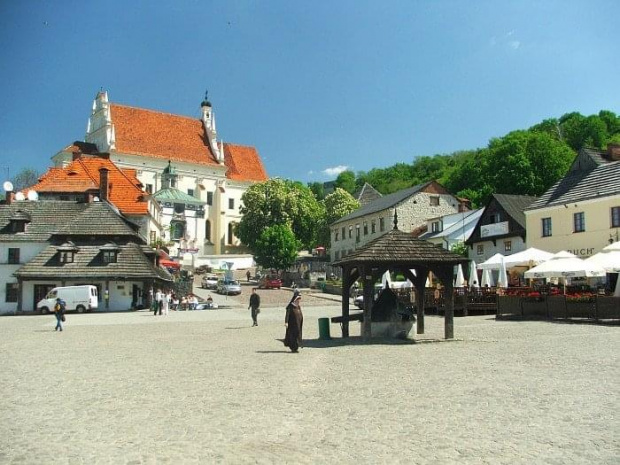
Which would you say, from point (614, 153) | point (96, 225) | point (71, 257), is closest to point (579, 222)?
point (614, 153)

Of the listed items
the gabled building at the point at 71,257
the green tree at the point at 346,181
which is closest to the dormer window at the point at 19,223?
the gabled building at the point at 71,257

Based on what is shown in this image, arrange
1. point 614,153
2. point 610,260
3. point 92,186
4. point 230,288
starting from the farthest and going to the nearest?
1. point 92,186
2. point 230,288
3. point 614,153
4. point 610,260

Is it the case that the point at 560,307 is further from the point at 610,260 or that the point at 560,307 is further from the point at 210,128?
the point at 210,128

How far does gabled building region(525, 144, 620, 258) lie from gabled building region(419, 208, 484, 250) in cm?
1605

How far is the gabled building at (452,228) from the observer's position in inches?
2345

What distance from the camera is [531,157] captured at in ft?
247

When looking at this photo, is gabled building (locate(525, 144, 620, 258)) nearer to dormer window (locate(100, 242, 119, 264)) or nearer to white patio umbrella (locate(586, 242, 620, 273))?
white patio umbrella (locate(586, 242, 620, 273))

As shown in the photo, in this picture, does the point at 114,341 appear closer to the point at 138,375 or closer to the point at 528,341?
the point at 138,375

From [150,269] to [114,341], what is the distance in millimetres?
25874

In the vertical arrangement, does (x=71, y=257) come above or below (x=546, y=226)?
below

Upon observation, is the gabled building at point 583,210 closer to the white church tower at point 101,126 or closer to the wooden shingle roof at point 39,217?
the wooden shingle roof at point 39,217

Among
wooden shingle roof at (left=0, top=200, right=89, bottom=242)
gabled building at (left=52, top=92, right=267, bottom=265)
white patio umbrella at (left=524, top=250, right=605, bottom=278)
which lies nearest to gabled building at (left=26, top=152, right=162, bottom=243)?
wooden shingle roof at (left=0, top=200, right=89, bottom=242)

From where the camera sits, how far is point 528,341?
18.6m

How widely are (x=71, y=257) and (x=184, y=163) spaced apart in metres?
56.6
